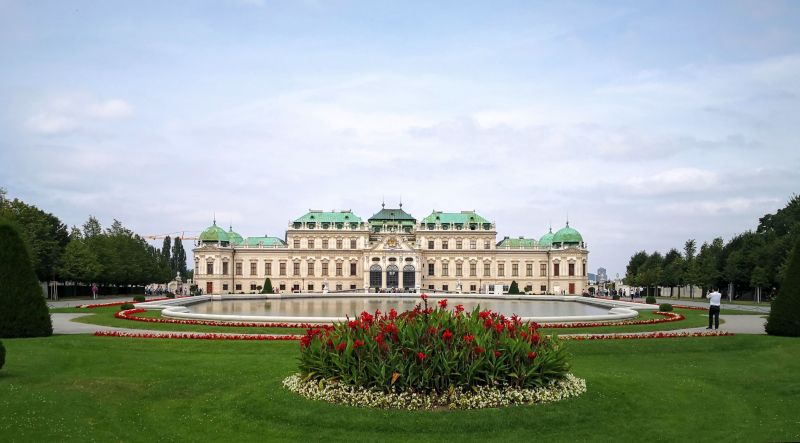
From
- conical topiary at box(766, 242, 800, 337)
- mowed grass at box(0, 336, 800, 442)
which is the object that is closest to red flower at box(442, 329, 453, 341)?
mowed grass at box(0, 336, 800, 442)

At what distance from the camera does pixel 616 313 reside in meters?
34.5

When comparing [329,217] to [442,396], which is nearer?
[442,396]

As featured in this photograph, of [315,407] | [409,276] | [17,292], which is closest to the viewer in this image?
[315,407]

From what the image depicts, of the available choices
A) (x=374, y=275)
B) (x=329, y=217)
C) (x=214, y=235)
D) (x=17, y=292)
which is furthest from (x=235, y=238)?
(x=17, y=292)

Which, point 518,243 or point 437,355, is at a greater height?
point 518,243

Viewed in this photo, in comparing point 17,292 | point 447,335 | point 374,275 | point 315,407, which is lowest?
point 315,407

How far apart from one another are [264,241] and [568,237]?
147 feet

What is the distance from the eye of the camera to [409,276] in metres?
92.1

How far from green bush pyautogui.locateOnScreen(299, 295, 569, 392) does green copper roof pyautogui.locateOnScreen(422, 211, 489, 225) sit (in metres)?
84.6

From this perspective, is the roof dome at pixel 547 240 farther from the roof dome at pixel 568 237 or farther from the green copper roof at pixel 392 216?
the green copper roof at pixel 392 216

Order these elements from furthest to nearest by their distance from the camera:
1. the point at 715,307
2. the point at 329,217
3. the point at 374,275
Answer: the point at 329,217 → the point at 374,275 → the point at 715,307

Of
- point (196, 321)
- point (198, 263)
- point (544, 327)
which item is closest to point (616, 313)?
point (544, 327)

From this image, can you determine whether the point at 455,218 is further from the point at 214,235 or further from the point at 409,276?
the point at 214,235

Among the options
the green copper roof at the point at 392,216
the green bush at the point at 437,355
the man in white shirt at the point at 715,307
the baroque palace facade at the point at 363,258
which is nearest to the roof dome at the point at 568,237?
the baroque palace facade at the point at 363,258
